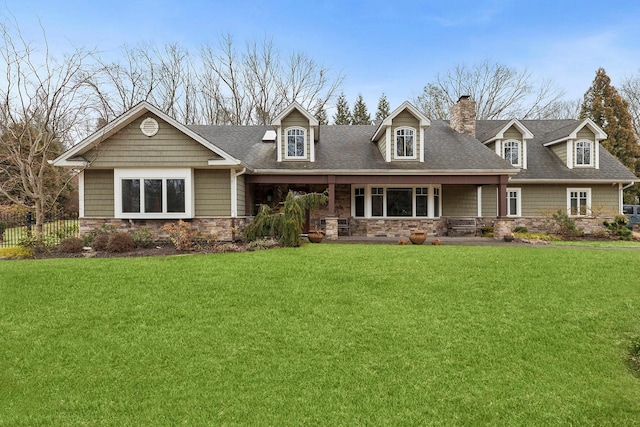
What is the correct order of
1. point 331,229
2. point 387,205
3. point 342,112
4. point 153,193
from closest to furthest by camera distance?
point 153,193
point 331,229
point 387,205
point 342,112

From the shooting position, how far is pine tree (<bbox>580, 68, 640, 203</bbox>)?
23.8 meters

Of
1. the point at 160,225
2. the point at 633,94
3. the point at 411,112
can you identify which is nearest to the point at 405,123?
the point at 411,112

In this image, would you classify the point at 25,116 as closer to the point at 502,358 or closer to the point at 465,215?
the point at 502,358

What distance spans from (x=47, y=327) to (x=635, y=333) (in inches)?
319

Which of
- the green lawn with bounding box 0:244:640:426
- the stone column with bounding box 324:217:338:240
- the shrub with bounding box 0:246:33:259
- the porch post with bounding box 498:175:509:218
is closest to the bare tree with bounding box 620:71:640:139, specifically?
the porch post with bounding box 498:175:509:218

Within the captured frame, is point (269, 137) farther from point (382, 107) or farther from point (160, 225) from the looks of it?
point (382, 107)

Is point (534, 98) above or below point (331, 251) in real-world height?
above

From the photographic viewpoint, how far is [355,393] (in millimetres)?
3479

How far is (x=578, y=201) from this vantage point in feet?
53.8

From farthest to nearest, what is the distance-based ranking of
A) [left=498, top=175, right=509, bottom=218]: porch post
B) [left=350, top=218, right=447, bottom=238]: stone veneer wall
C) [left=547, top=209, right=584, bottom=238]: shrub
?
1. [left=350, top=218, right=447, bottom=238]: stone veneer wall
2. [left=547, top=209, right=584, bottom=238]: shrub
3. [left=498, top=175, right=509, bottom=218]: porch post

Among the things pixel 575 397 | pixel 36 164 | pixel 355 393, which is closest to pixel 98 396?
pixel 355 393

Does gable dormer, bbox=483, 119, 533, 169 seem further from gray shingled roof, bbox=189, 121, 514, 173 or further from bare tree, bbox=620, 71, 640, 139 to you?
bare tree, bbox=620, 71, 640, 139

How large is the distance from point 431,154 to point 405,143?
4.41 feet

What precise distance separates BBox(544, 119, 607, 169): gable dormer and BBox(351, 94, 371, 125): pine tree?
65.8ft
